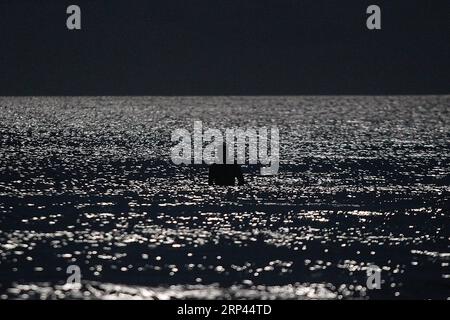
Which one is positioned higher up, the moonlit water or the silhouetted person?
the silhouetted person

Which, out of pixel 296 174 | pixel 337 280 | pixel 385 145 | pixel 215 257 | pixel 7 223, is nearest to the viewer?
pixel 337 280

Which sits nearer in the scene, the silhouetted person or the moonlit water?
the moonlit water

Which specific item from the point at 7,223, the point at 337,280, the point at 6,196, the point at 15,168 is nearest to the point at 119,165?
the point at 15,168

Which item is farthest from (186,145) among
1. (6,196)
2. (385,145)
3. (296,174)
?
(6,196)

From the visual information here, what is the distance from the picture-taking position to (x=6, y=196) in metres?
73.5

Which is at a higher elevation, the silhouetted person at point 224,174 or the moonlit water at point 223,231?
the silhouetted person at point 224,174

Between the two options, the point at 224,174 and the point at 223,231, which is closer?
the point at 223,231

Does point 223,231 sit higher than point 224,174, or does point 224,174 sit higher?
point 224,174

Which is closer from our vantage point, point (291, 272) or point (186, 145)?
point (291, 272)

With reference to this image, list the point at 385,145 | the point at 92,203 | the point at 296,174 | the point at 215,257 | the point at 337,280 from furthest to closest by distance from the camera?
the point at 385,145 < the point at 296,174 < the point at 92,203 < the point at 215,257 < the point at 337,280

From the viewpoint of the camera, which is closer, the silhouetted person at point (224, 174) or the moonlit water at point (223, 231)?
the moonlit water at point (223, 231)
